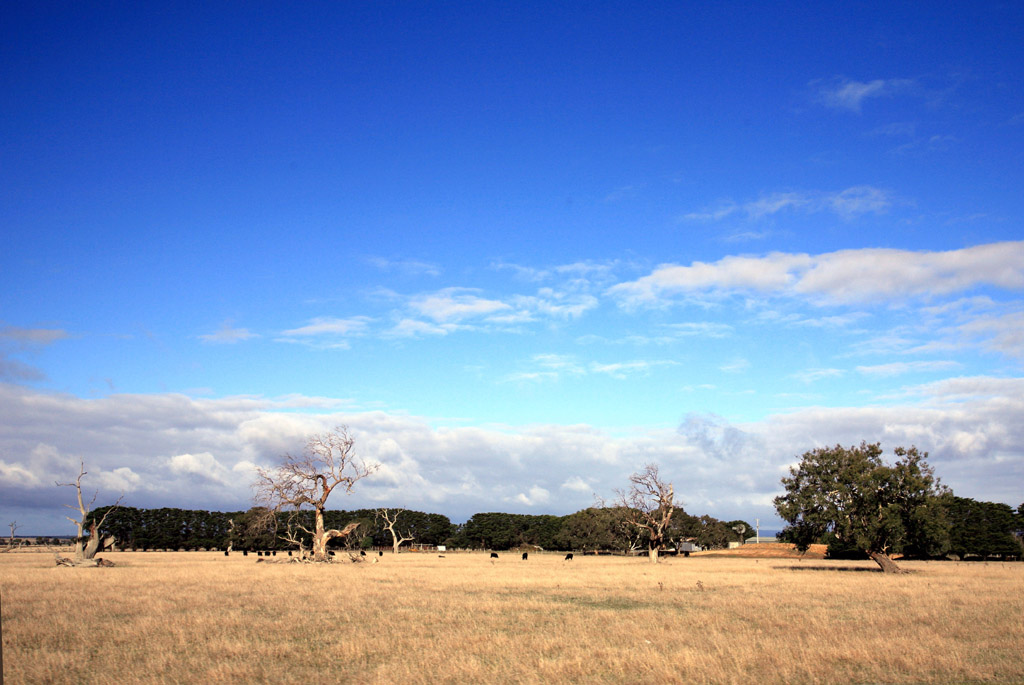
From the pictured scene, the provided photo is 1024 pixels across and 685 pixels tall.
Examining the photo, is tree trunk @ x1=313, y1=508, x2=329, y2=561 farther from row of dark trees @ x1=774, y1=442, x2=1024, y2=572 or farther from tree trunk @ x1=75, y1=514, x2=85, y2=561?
row of dark trees @ x1=774, y1=442, x2=1024, y2=572

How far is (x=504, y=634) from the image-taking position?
18.8 metres

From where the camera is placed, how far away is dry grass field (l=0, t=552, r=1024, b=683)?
1446 centimetres

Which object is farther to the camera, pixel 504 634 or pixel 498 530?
pixel 498 530

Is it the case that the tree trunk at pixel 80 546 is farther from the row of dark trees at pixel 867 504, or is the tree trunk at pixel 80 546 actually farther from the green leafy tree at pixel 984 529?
the green leafy tree at pixel 984 529

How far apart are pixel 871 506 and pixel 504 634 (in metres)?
39.6

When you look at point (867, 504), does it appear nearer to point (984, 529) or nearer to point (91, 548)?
point (984, 529)

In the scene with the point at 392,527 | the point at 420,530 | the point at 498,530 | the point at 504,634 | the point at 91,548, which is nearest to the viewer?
the point at 504,634

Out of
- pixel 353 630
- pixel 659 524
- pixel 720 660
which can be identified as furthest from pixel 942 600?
pixel 659 524

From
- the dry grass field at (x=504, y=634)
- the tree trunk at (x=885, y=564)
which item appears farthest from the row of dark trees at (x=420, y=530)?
the dry grass field at (x=504, y=634)

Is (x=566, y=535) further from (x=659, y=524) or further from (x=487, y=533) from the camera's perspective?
(x=659, y=524)

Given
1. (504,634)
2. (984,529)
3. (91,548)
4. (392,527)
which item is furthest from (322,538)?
(984,529)

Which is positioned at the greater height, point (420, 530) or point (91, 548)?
point (91, 548)

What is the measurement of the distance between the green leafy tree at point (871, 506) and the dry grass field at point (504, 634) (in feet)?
55.1

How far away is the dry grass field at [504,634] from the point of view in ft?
47.4
